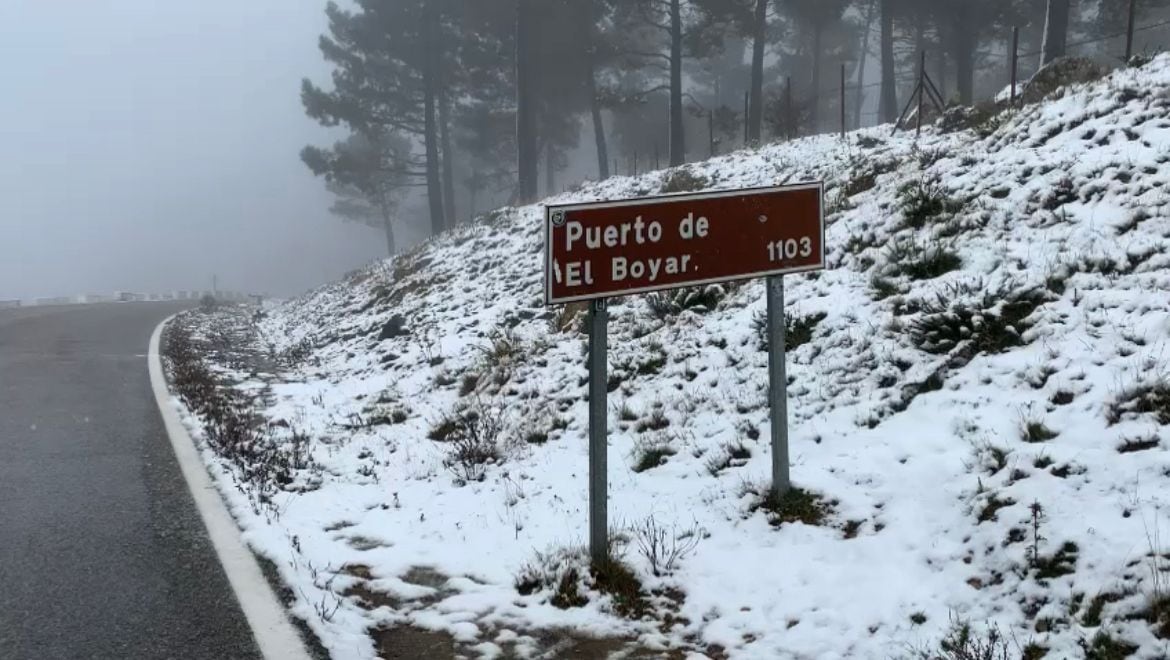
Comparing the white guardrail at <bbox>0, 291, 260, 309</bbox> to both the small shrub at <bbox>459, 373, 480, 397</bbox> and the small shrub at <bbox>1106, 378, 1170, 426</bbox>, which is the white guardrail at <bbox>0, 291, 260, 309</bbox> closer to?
the small shrub at <bbox>459, 373, 480, 397</bbox>

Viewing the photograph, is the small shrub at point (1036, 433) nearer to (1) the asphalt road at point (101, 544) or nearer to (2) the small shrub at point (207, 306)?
(1) the asphalt road at point (101, 544)

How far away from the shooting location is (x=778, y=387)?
4.73 m

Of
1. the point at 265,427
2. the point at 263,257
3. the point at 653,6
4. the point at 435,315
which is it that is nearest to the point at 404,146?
the point at 653,6

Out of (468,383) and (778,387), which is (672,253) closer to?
(778,387)

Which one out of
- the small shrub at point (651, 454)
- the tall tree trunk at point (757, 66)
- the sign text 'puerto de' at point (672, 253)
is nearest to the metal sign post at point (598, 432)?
the sign text 'puerto de' at point (672, 253)

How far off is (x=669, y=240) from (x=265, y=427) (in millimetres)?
5376

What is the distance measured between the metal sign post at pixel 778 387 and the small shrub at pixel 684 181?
35.4 feet

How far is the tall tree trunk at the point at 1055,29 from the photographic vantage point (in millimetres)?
16812

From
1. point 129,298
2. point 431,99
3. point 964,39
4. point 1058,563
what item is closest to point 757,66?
point 964,39

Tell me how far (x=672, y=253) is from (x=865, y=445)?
1993mm

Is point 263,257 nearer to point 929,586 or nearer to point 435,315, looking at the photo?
point 435,315

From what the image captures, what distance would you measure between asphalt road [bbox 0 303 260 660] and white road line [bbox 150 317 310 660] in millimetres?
54

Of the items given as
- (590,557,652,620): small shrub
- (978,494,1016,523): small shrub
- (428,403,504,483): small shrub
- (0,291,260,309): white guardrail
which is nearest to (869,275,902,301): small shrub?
(978,494,1016,523): small shrub

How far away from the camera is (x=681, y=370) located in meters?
7.16
